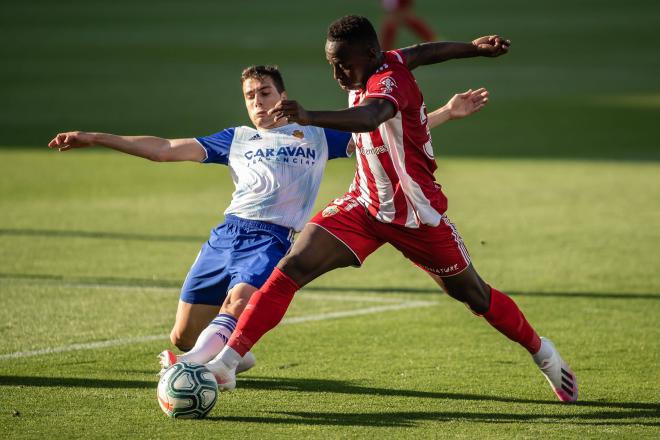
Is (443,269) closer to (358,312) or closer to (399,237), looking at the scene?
(399,237)

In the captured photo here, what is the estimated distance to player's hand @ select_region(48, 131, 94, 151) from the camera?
694cm

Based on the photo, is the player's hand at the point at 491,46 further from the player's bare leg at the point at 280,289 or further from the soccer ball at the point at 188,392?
the soccer ball at the point at 188,392

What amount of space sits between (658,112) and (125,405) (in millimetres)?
21914

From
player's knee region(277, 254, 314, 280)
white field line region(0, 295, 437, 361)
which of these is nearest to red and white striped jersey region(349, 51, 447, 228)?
player's knee region(277, 254, 314, 280)

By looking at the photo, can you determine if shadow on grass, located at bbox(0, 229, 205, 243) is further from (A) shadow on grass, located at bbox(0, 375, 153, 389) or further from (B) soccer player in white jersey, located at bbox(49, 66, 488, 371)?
(A) shadow on grass, located at bbox(0, 375, 153, 389)

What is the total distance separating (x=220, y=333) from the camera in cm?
700

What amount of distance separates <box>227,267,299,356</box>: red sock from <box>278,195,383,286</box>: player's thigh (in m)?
0.07

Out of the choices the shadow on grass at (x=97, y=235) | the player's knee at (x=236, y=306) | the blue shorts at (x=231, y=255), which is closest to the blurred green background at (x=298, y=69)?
the shadow on grass at (x=97, y=235)

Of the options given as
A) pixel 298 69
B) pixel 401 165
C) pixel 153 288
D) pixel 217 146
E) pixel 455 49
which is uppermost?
pixel 455 49

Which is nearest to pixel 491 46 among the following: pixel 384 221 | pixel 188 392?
pixel 384 221

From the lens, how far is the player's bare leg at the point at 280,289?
6.62 meters

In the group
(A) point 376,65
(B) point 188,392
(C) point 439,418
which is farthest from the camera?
(A) point 376,65

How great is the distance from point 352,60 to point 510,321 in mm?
1809

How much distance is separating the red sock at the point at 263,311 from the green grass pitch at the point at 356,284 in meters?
0.42
